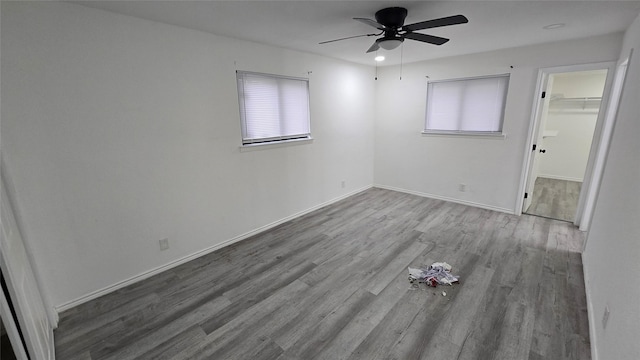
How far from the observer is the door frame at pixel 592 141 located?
10.8ft

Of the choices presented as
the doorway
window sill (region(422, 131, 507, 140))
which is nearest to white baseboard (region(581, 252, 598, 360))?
window sill (region(422, 131, 507, 140))

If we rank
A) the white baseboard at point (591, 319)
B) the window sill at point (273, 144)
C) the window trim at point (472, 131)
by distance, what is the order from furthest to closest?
1. the window trim at point (472, 131)
2. the window sill at point (273, 144)
3. the white baseboard at point (591, 319)

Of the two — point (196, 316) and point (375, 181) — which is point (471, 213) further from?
point (196, 316)

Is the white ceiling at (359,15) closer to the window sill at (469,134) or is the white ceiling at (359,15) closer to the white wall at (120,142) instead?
the white wall at (120,142)

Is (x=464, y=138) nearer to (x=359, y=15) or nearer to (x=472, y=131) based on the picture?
(x=472, y=131)

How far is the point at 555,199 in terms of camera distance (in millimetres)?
4871

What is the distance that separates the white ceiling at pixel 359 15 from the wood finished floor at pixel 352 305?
7.90ft

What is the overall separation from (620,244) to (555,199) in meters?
3.99

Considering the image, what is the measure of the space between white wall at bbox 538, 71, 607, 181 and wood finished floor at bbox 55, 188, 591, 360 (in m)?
3.31

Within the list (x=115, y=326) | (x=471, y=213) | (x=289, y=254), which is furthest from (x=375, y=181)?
(x=115, y=326)

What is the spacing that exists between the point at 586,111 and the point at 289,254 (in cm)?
661

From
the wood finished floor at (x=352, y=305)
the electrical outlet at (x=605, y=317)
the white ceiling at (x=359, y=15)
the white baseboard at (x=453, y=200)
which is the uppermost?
the white ceiling at (x=359, y=15)

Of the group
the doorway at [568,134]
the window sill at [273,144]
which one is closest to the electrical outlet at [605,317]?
the window sill at [273,144]

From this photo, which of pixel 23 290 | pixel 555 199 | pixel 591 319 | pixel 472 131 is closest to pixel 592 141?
pixel 472 131
